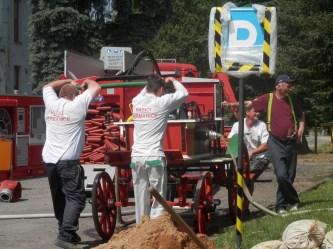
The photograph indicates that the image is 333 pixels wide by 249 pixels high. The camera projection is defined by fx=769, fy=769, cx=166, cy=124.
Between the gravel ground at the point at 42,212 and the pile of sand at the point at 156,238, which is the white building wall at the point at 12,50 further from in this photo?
the pile of sand at the point at 156,238

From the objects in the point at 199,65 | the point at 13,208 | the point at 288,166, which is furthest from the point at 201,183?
the point at 199,65

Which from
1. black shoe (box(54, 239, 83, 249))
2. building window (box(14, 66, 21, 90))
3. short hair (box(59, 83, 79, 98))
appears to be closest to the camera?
black shoe (box(54, 239, 83, 249))

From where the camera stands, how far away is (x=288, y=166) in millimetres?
11305

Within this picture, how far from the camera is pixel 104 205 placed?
9930mm

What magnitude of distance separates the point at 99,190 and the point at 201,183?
1327 millimetres

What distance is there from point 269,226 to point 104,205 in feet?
6.99

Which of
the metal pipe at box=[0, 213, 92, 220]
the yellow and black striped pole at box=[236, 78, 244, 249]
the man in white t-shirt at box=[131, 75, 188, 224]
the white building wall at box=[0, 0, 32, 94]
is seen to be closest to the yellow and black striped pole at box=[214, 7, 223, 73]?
the yellow and black striped pole at box=[236, 78, 244, 249]

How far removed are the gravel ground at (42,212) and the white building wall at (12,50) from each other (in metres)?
16.3

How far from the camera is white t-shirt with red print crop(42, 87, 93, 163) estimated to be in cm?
909

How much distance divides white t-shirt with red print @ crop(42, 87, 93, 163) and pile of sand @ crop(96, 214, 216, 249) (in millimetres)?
2477

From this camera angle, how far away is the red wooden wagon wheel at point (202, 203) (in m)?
9.38

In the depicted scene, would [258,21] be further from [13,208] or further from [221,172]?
[13,208]

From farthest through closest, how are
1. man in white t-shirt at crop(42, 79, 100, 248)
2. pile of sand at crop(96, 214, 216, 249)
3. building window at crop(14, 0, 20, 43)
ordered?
building window at crop(14, 0, 20, 43) → man in white t-shirt at crop(42, 79, 100, 248) → pile of sand at crop(96, 214, 216, 249)

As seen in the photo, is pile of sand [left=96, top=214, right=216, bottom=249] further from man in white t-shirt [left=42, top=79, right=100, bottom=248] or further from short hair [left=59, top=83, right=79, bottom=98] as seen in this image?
short hair [left=59, top=83, right=79, bottom=98]
